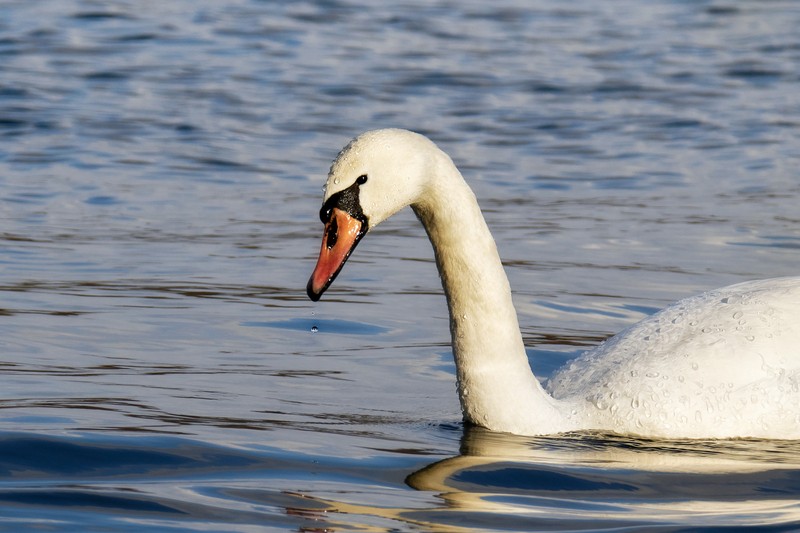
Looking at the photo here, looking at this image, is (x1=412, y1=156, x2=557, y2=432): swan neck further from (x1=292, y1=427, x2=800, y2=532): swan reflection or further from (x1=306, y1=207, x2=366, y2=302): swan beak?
(x1=306, y1=207, x2=366, y2=302): swan beak

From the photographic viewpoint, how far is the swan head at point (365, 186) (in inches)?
233

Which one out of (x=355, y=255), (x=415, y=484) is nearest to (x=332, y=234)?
(x=415, y=484)

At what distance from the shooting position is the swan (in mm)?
6188

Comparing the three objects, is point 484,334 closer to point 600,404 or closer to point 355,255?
point 600,404

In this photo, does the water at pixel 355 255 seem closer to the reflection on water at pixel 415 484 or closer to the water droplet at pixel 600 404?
the reflection on water at pixel 415 484

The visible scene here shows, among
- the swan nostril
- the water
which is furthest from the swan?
the water

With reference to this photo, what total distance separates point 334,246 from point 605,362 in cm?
131

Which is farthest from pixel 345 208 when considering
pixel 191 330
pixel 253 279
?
pixel 253 279

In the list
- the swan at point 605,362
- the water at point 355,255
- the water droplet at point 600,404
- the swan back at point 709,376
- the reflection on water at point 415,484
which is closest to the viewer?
the reflection on water at point 415,484

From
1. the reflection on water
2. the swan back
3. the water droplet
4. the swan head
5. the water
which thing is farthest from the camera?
the water droplet

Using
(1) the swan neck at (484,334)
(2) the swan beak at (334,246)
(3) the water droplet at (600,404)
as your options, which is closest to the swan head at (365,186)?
(2) the swan beak at (334,246)

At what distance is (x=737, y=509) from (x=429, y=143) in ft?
5.62

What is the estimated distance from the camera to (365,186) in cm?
596

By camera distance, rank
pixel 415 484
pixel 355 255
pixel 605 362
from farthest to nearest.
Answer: pixel 355 255 → pixel 605 362 → pixel 415 484
